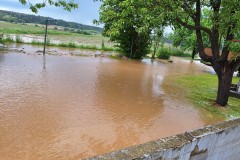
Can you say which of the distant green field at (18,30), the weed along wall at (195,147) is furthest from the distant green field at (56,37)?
the weed along wall at (195,147)

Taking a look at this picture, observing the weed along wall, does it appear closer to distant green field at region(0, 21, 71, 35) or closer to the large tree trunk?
the large tree trunk

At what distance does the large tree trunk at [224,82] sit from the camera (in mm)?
10445

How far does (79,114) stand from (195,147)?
5.34 m

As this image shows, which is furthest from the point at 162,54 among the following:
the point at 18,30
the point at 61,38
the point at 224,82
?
the point at 18,30

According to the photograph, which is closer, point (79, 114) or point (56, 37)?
point (79, 114)

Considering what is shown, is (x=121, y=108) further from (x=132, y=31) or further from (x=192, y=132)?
(x=132, y=31)

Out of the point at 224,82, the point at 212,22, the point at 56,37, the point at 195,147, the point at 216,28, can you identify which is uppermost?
the point at 212,22

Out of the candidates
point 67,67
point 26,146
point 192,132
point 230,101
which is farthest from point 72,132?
point 67,67

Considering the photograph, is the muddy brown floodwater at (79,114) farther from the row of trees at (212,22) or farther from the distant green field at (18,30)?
the distant green field at (18,30)

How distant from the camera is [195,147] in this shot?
117 inches

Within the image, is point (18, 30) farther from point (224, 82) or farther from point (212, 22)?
point (224, 82)

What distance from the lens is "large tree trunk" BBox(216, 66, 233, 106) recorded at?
10.4 m

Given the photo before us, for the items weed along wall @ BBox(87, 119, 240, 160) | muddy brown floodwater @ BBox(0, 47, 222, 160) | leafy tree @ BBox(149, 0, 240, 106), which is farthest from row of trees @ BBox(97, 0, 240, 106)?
weed along wall @ BBox(87, 119, 240, 160)

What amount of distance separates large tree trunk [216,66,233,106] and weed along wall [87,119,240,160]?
7.14 meters
